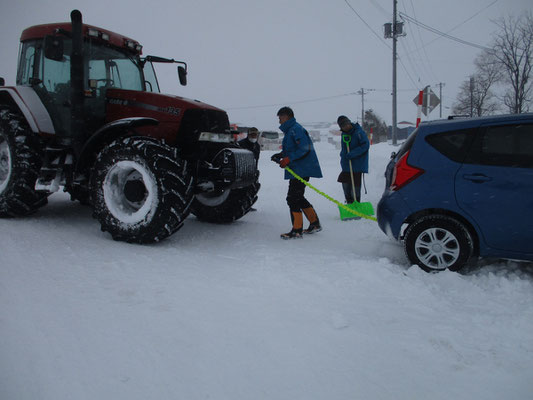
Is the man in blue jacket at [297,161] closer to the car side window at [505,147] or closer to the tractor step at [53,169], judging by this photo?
the car side window at [505,147]

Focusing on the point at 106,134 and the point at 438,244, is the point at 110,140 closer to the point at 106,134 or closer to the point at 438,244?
the point at 106,134

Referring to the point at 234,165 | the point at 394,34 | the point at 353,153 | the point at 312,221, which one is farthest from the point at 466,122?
the point at 394,34

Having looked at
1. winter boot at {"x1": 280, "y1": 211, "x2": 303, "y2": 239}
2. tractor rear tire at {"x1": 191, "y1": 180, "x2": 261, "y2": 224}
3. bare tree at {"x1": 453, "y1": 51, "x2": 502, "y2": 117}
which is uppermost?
bare tree at {"x1": 453, "y1": 51, "x2": 502, "y2": 117}

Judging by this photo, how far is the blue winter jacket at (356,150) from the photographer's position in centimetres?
700

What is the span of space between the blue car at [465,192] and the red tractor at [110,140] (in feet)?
7.28

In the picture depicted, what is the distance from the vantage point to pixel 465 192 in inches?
144

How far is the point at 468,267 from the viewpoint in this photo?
398 centimetres

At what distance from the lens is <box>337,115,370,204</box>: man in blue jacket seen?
7.02 meters

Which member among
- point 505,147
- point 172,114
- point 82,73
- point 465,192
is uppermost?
point 82,73

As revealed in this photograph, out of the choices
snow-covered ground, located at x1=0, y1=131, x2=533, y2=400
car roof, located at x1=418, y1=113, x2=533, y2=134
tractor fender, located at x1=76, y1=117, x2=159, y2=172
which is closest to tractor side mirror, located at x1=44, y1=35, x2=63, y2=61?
tractor fender, located at x1=76, y1=117, x2=159, y2=172

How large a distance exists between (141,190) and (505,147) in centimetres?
413

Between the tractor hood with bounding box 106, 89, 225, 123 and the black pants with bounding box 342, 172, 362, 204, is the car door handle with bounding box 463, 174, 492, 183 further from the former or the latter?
the black pants with bounding box 342, 172, 362, 204

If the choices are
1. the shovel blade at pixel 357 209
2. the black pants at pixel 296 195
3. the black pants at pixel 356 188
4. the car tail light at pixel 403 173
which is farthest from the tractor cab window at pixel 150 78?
the car tail light at pixel 403 173

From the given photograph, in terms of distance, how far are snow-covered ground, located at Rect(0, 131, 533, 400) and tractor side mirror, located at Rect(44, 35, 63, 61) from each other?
2.29 m
